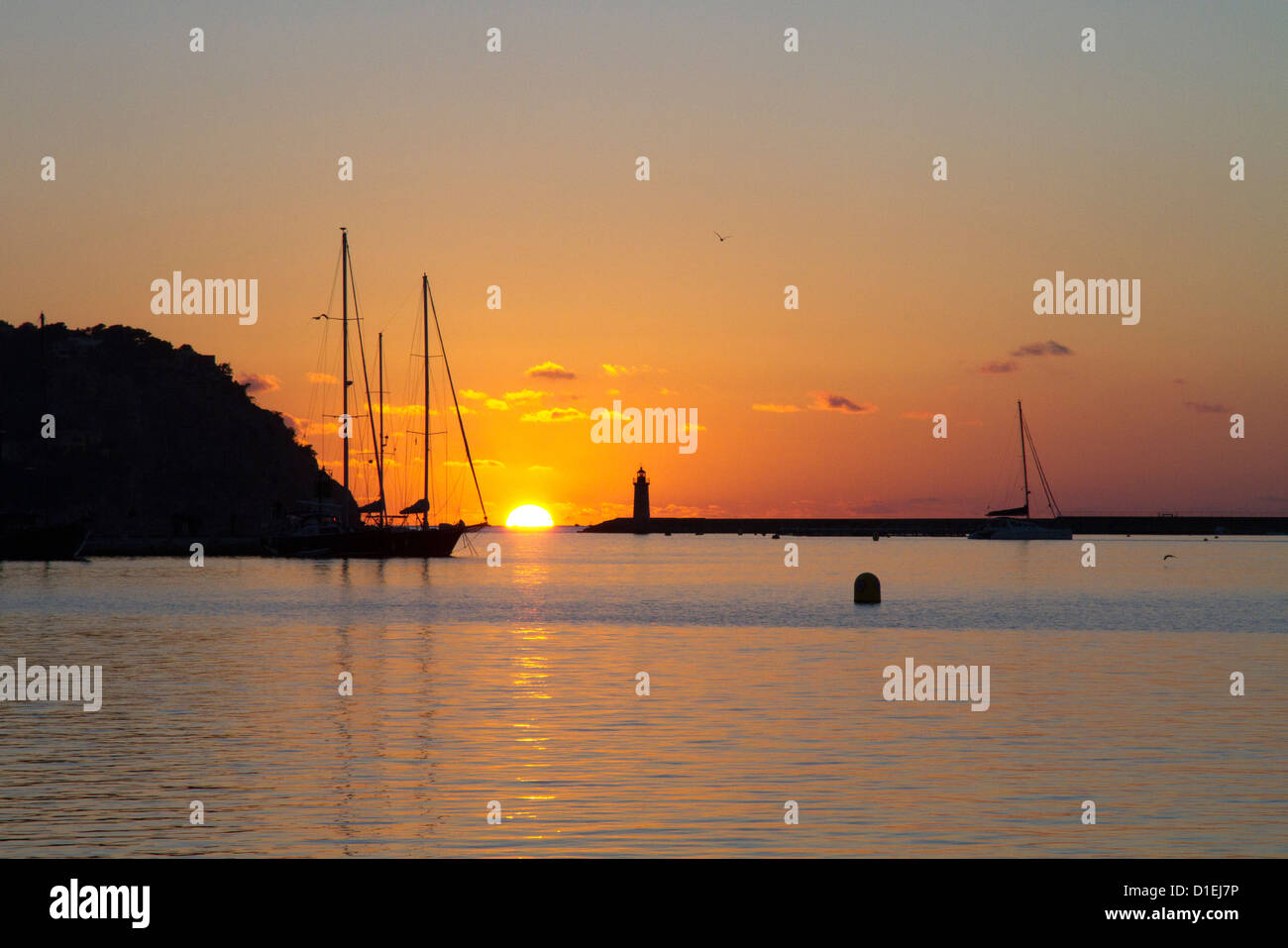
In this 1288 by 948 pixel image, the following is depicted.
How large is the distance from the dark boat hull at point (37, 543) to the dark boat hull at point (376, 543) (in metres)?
19.0

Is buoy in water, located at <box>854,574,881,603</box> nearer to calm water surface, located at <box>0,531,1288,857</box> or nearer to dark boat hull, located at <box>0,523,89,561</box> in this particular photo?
calm water surface, located at <box>0,531,1288,857</box>

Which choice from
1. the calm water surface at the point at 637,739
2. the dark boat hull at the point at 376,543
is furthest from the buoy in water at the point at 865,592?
the dark boat hull at the point at 376,543

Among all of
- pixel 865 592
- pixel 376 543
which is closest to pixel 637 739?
pixel 865 592

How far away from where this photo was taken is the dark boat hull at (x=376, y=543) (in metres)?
119

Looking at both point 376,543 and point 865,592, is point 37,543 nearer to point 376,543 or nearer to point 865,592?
point 376,543

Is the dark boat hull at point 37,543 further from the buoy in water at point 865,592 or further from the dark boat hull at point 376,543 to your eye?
Answer: the buoy in water at point 865,592

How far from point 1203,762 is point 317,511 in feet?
434

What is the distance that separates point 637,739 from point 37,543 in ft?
371

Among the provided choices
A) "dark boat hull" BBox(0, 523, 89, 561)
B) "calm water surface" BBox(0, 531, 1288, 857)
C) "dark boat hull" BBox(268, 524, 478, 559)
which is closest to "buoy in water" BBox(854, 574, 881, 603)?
"calm water surface" BBox(0, 531, 1288, 857)

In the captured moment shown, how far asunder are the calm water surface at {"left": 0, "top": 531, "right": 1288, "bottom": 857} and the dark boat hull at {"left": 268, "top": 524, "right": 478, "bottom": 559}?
58.4 m

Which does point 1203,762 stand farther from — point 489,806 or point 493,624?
point 493,624

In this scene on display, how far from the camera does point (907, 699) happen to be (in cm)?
3094

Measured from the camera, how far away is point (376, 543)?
119 meters
